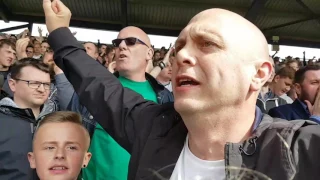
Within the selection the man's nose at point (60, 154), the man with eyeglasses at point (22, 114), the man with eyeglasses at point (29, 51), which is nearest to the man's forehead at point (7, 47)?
the man with eyeglasses at point (29, 51)

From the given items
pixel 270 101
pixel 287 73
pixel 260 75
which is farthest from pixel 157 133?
pixel 287 73

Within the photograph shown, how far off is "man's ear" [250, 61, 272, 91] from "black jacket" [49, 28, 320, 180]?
0.40 ft

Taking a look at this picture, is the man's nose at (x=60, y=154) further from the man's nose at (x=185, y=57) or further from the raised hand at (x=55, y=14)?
the man's nose at (x=185, y=57)

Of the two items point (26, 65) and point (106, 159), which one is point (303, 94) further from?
point (26, 65)

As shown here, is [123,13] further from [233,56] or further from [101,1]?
[233,56]

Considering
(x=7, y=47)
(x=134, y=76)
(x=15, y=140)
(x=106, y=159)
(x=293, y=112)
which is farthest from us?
(x=7, y=47)

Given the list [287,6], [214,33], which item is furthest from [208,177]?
[287,6]

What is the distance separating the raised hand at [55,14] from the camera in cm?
182

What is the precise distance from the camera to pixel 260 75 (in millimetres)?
1385

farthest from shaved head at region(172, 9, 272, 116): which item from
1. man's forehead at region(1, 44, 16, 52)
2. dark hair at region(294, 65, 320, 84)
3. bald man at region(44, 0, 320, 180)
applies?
man's forehead at region(1, 44, 16, 52)

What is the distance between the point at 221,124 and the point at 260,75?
0.22 m

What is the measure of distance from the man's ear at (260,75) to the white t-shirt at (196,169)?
0.89ft

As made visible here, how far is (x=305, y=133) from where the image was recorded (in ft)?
3.95

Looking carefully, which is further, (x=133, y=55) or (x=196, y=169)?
(x=133, y=55)
